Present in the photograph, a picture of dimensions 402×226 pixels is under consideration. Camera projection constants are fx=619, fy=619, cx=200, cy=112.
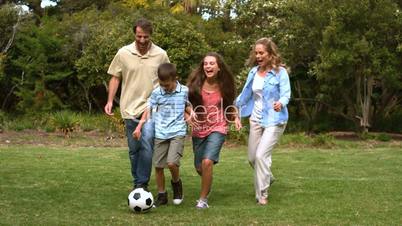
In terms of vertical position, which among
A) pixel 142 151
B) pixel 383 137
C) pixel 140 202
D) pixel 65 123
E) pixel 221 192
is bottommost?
pixel 383 137

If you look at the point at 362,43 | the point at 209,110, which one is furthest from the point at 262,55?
the point at 362,43

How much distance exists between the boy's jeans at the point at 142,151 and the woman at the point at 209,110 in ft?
1.54

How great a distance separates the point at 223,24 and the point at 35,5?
1043 centimetres

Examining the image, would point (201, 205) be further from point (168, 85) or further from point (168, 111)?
point (168, 85)

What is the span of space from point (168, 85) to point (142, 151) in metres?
0.79

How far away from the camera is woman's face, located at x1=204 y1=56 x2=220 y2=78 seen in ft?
21.2

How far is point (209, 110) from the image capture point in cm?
646

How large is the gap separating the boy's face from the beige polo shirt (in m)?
0.22

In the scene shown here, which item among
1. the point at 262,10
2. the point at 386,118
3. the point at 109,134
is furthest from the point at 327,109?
the point at 109,134

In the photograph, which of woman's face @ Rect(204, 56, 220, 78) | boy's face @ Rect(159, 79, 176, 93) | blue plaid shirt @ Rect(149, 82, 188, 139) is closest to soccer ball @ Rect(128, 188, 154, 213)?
blue plaid shirt @ Rect(149, 82, 188, 139)

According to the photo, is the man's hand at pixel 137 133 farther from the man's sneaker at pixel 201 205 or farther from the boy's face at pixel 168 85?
the man's sneaker at pixel 201 205

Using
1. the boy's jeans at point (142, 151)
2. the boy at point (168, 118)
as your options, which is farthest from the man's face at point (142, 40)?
the boy's jeans at point (142, 151)

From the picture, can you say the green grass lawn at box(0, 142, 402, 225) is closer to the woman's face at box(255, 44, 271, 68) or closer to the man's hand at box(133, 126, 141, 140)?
the man's hand at box(133, 126, 141, 140)

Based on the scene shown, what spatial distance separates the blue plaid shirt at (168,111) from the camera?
6.34 m
